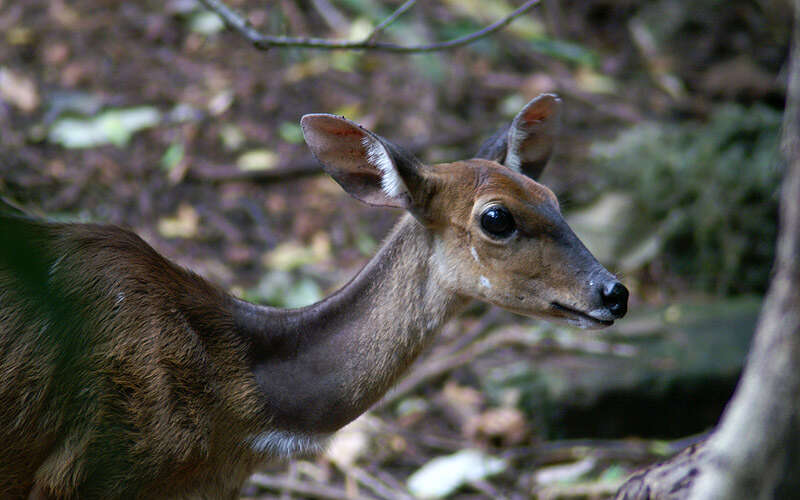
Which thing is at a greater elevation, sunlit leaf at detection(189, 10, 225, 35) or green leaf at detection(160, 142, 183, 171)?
sunlit leaf at detection(189, 10, 225, 35)

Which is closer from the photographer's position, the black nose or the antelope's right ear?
the black nose

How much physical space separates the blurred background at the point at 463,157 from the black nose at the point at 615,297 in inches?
97.0

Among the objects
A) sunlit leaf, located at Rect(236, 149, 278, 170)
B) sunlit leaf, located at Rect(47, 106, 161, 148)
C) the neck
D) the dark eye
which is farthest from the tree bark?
sunlit leaf, located at Rect(47, 106, 161, 148)

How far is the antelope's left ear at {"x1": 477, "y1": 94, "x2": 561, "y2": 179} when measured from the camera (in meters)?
4.65

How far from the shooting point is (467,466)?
628cm

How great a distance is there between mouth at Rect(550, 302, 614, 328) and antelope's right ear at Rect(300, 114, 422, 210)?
78cm

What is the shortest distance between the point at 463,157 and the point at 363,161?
498 centimetres

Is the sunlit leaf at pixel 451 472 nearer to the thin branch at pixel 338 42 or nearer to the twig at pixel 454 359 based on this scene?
the twig at pixel 454 359

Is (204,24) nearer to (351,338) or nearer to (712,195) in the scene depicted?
(712,195)

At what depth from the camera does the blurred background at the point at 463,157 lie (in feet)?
21.7

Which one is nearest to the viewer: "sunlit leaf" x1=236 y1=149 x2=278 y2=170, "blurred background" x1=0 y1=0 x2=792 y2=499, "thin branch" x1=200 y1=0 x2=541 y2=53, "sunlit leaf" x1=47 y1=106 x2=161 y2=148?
"thin branch" x1=200 y1=0 x2=541 y2=53

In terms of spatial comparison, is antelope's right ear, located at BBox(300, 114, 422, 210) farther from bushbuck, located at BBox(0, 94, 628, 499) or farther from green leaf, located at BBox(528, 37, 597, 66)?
green leaf, located at BBox(528, 37, 597, 66)

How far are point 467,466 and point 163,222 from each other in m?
3.45

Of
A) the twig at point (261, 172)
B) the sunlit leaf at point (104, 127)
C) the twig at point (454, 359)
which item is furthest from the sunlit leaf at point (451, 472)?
the sunlit leaf at point (104, 127)
